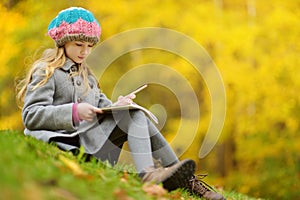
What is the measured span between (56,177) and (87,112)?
1029 millimetres

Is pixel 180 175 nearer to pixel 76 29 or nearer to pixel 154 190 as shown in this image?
pixel 154 190

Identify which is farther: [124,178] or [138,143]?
[138,143]

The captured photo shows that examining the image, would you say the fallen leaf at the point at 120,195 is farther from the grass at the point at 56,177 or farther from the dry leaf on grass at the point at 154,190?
the dry leaf on grass at the point at 154,190

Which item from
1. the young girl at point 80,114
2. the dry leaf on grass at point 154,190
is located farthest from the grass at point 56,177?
the young girl at point 80,114

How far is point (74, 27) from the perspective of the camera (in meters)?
3.77

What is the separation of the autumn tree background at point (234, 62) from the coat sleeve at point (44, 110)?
5.76m

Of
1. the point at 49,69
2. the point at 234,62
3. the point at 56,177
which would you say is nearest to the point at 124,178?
the point at 56,177

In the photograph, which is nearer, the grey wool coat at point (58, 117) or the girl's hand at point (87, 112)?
the girl's hand at point (87, 112)

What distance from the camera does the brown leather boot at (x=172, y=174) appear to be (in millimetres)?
2945

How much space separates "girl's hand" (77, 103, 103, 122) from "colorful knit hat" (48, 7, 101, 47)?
2.03ft

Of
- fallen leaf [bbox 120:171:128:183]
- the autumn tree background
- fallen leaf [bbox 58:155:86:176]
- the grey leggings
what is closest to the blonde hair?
the grey leggings

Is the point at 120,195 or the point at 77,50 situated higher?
the point at 77,50

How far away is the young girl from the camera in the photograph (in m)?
3.29

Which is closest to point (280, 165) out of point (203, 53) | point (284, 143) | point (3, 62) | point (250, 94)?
point (284, 143)
